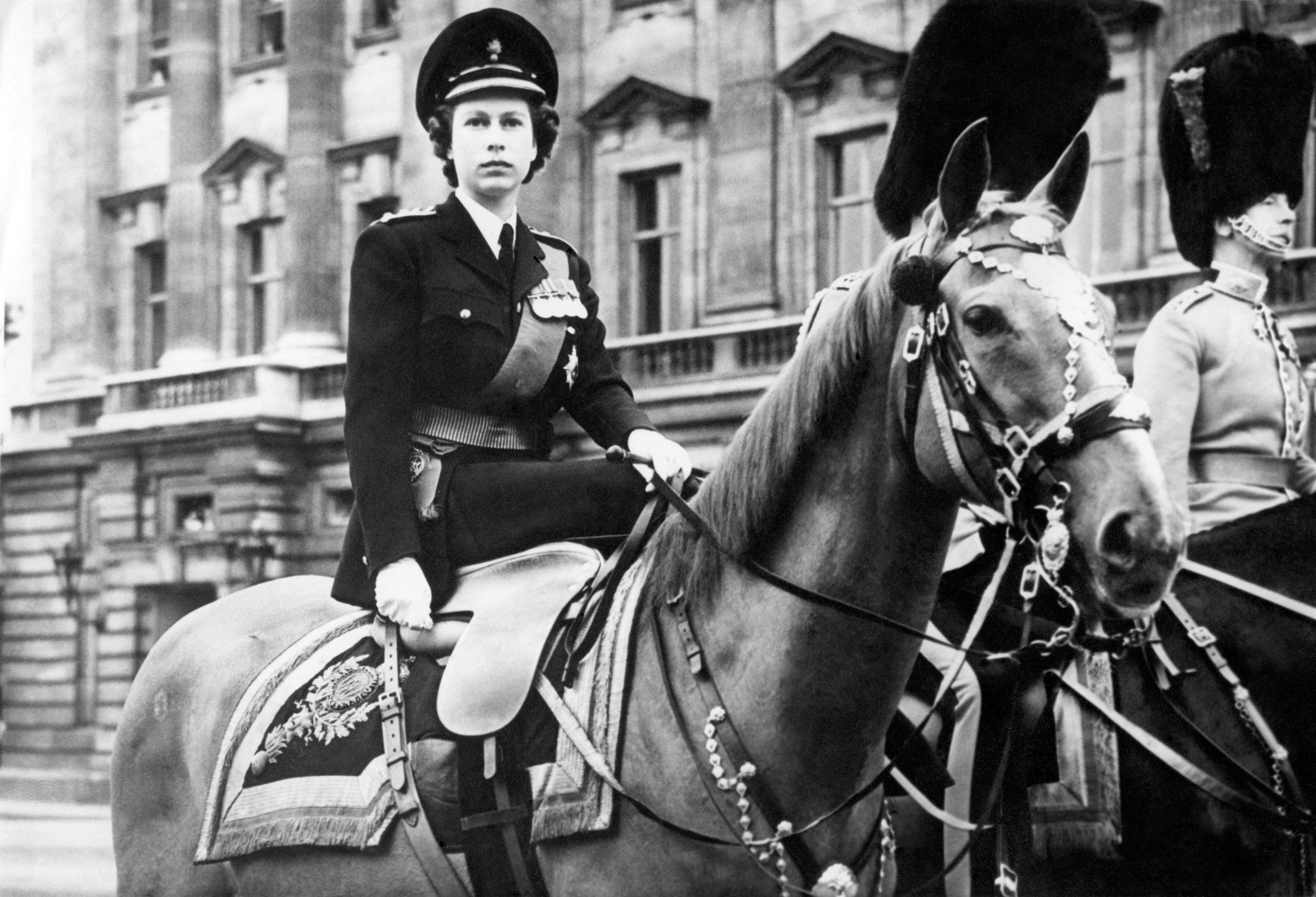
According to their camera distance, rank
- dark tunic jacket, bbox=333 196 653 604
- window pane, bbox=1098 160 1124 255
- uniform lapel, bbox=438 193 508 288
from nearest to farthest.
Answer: dark tunic jacket, bbox=333 196 653 604 < uniform lapel, bbox=438 193 508 288 < window pane, bbox=1098 160 1124 255

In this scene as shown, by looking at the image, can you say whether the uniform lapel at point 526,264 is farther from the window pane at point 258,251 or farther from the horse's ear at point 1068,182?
the window pane at point 258,251

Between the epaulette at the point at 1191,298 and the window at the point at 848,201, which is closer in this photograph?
the epaulette at the point at 1191,298

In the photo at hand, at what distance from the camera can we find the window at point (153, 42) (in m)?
33.8

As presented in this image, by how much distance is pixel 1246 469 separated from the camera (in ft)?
21.2

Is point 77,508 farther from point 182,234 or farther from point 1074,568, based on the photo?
point 1074,568

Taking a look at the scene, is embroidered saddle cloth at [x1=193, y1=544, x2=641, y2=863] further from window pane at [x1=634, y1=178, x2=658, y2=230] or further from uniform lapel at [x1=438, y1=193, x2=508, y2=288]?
window pane at [x1=634, y1=178, x2=658, y2=230]

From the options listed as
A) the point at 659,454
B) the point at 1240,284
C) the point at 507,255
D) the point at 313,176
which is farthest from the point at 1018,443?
the point at 313,176

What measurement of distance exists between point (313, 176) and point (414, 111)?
12.4 feet

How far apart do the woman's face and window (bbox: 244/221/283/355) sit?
90.4 ft

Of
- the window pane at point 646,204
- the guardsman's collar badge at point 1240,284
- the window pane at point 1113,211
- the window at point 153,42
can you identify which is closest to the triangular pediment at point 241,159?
the window at point 153,42

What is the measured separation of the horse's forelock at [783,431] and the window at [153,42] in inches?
1235

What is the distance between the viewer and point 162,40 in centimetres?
3394

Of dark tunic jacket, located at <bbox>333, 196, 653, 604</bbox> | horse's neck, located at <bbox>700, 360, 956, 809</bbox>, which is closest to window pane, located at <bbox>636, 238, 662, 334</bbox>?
dark tunic jacket, located at <bbox>333, 196, 653, 604</bbox>

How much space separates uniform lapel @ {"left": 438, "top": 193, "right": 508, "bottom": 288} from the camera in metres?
4.71
